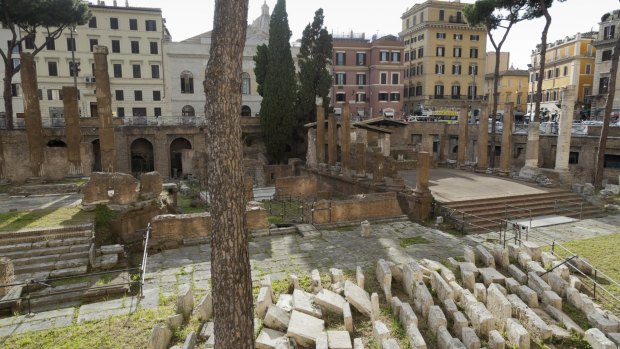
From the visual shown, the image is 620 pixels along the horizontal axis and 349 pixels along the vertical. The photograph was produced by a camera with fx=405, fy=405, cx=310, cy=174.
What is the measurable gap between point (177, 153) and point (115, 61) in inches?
466

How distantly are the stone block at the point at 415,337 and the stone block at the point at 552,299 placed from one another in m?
3.25

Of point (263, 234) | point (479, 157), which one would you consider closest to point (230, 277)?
point (263, 234)

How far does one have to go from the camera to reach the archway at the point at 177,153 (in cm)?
3334

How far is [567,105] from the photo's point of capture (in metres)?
18.5

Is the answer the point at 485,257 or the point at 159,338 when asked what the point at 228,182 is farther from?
the point at 485,257

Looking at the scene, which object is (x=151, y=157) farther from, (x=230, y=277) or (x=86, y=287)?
(x=230, y=277)

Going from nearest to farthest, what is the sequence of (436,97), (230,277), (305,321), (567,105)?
(230,277)
(305,321)
(567,105)
(436,97)

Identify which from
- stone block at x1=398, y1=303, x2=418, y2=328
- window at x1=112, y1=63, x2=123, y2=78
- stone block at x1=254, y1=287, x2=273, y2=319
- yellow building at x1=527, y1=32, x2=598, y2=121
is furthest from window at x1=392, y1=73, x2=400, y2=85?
stone block at x1=254, y1=287, x2=273, y2=319

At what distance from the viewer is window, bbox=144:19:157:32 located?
125 feet

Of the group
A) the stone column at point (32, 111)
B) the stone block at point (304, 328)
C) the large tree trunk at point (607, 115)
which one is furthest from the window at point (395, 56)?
the stone block at point (304, 328)

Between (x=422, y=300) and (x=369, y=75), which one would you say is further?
(x=369, y=75)

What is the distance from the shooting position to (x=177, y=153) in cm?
3375

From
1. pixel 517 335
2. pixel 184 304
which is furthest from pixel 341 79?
pixel 517 335

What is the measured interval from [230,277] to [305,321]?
114 inches
